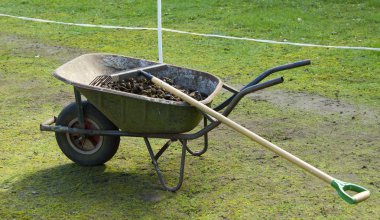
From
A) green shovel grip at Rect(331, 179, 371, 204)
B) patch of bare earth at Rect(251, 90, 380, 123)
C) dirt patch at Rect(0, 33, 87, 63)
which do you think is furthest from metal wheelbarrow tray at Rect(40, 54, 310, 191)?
dirt patch at Rect(0, 33, 87, 63)

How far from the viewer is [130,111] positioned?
15.2 ft

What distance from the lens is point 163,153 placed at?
5457mm

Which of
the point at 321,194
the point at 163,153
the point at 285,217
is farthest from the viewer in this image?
the point at 163,153

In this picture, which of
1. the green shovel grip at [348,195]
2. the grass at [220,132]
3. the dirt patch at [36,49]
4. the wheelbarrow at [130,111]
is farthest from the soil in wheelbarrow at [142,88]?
the dirt patch at [36,49]

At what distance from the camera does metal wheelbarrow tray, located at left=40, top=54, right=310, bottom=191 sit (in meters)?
4.59

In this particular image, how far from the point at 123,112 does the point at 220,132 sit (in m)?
1.45

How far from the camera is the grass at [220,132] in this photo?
4590mm

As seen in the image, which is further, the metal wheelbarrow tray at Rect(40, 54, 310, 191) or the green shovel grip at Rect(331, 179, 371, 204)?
the metal wheelbarrow tray at Rect(40, 54, 310, 191)

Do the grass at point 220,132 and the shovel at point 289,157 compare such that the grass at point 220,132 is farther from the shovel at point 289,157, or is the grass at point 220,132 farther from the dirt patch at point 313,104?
the shovel at point 289,157

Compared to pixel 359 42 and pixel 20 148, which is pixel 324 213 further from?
pixel 359 42

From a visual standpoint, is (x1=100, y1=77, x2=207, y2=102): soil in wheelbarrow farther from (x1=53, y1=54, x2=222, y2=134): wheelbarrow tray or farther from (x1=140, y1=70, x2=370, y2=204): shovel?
(x1=53, y1=54, x2=222, y2=134): wheelbarrow tray

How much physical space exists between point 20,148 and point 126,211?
1.48m

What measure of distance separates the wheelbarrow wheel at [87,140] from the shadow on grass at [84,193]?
0.10 metres

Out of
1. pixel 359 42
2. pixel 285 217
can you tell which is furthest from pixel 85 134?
pixel 359 42
